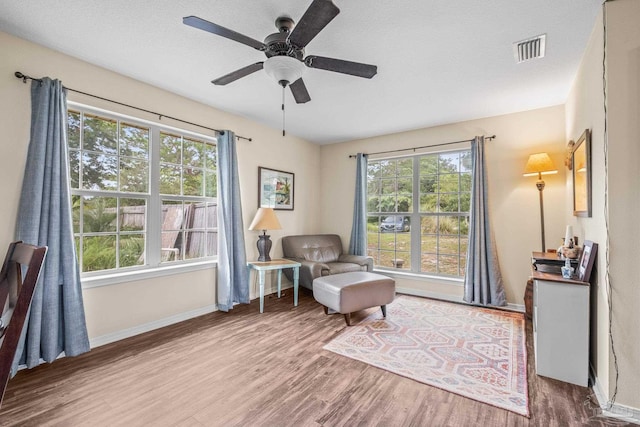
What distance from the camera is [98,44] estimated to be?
2.35 meters

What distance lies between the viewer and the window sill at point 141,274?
2672 mm

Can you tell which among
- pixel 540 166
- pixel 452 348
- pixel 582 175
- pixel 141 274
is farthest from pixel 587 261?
pixel 141 274

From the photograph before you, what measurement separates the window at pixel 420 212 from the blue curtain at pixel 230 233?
89.3 inches

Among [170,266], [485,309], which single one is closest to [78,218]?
[170,266]

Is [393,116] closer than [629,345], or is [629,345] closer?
[629,345]

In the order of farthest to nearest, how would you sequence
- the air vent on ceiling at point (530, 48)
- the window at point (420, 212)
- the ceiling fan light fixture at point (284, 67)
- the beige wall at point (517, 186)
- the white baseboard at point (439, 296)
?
the window at point (420, 212) < the white baseboard at point (439, 296) < the beige wall at point (517, 186) < the air vent on ceiling at point (530, 48) < the ceiling fan light fixture at point (284, 67)

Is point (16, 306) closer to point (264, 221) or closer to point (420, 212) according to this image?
point (264, 221)

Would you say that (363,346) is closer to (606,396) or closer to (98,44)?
(606,396)

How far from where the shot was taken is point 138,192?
3.08 metres

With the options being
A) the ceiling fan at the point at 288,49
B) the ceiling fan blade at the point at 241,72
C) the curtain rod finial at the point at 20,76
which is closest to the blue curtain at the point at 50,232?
the curtain rod finial at the point at 20,76

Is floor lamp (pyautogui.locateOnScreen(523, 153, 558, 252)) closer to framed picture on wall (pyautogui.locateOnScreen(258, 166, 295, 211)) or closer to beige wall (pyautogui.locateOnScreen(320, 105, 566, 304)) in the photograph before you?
beige wall (pyautogui.locateOnScreen(320, 105, 566, 304))

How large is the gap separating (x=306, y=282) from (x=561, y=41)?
11.9 feet

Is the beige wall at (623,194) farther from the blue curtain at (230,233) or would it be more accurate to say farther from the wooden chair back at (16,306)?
the blue curtain at (230,233)

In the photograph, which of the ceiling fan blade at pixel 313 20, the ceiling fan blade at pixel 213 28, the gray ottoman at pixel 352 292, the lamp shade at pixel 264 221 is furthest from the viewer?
the lamp shade at pixel 264 221
